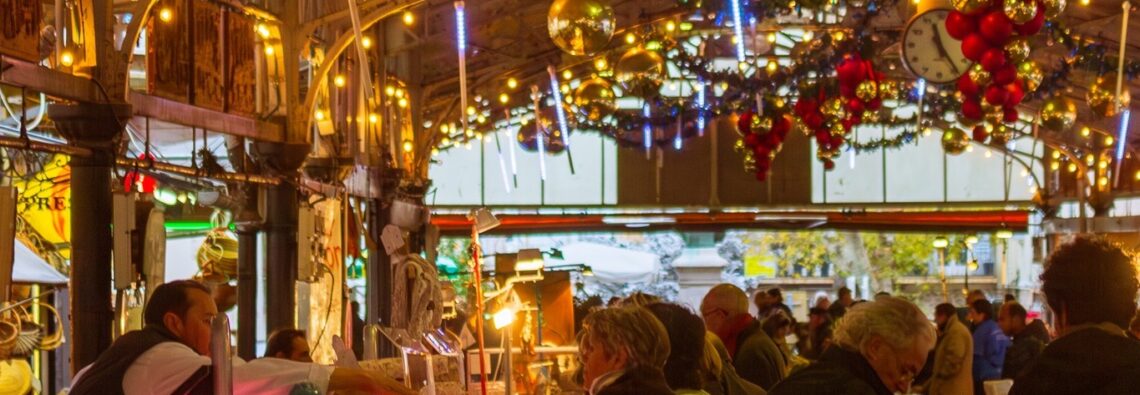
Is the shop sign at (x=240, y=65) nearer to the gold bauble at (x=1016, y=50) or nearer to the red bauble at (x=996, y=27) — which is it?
the red bauble at (x=996, y=27)

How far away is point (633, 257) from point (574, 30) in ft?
60.2

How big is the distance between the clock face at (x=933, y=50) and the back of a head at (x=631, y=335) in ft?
14.8

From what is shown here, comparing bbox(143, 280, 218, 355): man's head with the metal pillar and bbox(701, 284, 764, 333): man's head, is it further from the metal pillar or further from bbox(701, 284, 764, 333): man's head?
bbox(701, 284, 764, 333): man's head

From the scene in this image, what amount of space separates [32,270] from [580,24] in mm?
4166

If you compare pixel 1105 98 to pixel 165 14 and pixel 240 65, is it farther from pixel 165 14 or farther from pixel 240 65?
pixel 165 14

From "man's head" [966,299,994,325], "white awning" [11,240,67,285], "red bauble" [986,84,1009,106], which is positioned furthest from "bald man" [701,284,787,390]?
"man's head" [966,299,994,325]

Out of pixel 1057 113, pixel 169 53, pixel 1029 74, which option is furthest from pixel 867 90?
pixel 169 53

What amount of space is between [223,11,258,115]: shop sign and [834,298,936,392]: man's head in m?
4.66

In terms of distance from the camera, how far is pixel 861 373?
3.52 metres

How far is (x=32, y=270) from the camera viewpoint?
972cm

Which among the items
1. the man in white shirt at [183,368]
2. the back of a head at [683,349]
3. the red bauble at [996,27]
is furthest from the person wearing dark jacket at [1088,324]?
the red bauble at [996,27]

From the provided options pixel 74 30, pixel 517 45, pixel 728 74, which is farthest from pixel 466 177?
pixel 74 30

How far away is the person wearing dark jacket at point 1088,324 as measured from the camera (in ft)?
10.5

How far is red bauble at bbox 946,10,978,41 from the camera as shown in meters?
7.21
